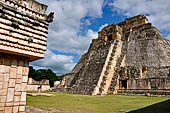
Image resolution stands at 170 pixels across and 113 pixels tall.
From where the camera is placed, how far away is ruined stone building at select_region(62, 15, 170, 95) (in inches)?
528

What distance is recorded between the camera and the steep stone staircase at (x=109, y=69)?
1469 centimetres

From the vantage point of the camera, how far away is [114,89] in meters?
14.4

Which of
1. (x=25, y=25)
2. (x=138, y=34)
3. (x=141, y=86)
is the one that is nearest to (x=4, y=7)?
(x=25, y=25)

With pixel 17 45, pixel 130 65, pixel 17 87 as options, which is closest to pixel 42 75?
pixel 130 65

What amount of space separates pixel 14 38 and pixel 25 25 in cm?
55

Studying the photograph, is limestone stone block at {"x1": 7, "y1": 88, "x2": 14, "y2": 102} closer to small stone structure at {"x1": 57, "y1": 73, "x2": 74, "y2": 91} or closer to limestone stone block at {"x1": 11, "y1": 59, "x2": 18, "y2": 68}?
limestone stone block at {"x1": 11, "y1": 59, "x2": 18, "y2": 68}

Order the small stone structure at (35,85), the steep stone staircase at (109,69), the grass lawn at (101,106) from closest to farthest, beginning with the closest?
the grass lawn at (101,106), the steep stone staircase at (109,69), the small stone structure at (35,85)

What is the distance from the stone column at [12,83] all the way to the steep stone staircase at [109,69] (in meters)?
10.3

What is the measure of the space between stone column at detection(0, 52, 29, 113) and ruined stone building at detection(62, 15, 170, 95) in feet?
33.5

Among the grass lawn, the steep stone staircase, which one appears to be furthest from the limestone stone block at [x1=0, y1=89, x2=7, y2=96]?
the steep stone staircase

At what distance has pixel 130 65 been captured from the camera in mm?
16219

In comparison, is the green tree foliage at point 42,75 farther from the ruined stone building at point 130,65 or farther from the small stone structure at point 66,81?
the ruined stone building at point 130,65

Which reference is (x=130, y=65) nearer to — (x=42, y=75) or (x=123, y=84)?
(x=123, y=84)

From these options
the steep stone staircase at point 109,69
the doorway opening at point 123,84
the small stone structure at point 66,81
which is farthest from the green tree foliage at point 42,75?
the doorway opening at point 123,84
